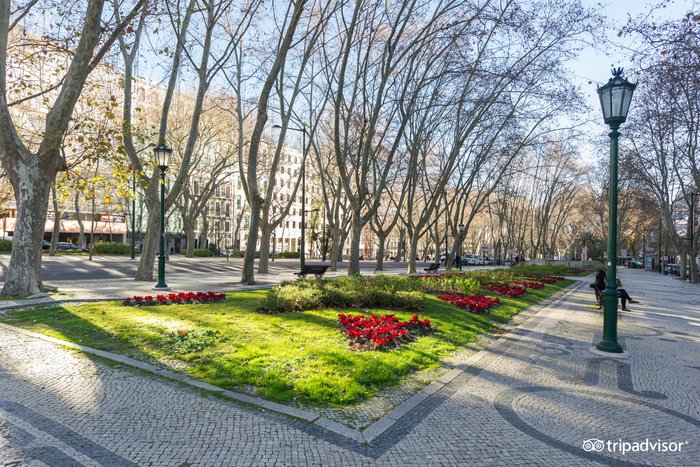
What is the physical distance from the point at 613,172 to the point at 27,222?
12598mm

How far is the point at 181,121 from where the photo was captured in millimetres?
33781

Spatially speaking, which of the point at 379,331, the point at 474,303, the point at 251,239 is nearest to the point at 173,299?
Result: the point at 251,239

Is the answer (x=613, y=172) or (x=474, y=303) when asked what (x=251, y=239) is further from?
(x=613, y=172)

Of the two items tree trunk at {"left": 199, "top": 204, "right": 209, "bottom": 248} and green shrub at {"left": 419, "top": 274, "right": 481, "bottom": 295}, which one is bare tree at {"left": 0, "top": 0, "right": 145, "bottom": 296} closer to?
green shrub at {"left": 419, "top": 274, "right": 481, "bottom": 295}

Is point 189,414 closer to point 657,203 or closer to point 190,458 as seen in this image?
point 190,458

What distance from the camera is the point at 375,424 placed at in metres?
3.99

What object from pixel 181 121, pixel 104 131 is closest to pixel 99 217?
pixel 181 121

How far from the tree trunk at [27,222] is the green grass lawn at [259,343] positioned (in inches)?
73.6

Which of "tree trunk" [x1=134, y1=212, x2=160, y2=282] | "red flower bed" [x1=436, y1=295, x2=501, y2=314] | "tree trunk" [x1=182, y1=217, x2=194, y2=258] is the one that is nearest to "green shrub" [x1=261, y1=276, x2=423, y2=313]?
"red flower bed" [x1=436, y1=295, x2=501, y2=314]

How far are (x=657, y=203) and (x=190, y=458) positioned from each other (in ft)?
163

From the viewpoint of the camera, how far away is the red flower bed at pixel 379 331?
664 centimetres

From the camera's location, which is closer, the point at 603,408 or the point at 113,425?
the point at 113,425

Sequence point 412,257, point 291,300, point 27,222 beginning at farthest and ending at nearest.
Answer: point 412,257 < point 27,222 < point 291,300

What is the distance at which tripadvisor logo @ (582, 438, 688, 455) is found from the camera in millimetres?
3729
